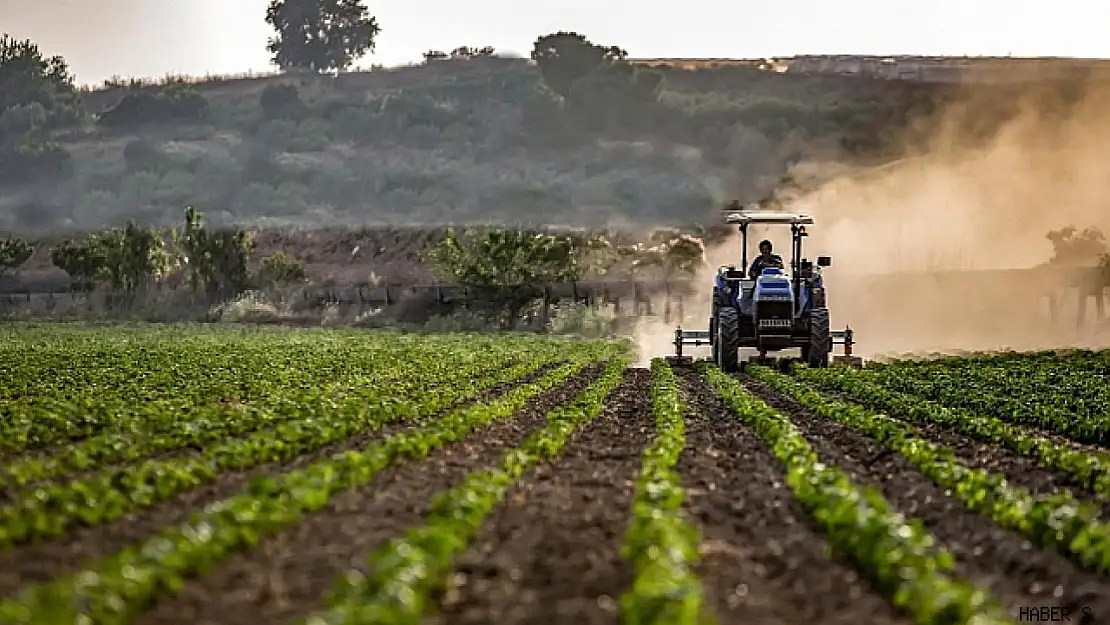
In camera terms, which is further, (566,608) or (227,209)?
(227,209)

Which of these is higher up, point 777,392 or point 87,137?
point 87,137

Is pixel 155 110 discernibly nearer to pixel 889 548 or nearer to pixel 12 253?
pixel 12 253

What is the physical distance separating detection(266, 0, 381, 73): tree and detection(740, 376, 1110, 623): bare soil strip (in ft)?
487

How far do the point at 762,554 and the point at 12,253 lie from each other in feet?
282

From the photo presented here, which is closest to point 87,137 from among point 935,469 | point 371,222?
point 371,222

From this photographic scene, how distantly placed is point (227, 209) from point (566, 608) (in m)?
114

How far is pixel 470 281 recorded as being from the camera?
72.1m

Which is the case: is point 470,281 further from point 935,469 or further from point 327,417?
point 935,469

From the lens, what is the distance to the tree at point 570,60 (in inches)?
5290

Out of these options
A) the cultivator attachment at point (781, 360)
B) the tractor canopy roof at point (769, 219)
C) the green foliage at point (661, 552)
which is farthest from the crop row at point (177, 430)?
the cultivator attachment at point (781, 360)

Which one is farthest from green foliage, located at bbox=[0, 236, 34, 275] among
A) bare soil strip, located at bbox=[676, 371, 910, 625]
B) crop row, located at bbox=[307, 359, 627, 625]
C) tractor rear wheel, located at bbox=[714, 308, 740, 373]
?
crop row, located at bbox=[307, 359, 627, 625]

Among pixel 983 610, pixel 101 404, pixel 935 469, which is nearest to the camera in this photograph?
pixel 983 610

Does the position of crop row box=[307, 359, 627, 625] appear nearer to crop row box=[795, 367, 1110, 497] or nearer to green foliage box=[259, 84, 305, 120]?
crop row box=[795, 367, 1110, 497]

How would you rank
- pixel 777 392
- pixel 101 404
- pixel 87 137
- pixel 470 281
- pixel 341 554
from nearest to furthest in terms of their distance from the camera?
pixel 341 554 < pixel 101 404 < pixel 777 392 < pixel 470 281 < pixel 87 137
